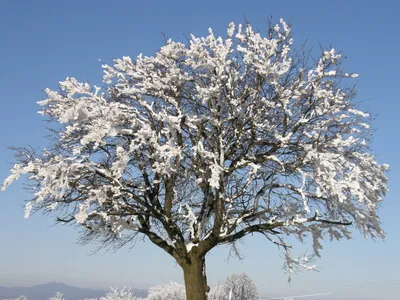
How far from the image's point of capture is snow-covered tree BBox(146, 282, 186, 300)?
49.3m

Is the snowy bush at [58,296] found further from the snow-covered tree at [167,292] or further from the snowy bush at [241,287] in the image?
the snow-covered tree at [167,292]

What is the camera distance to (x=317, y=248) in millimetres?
14422

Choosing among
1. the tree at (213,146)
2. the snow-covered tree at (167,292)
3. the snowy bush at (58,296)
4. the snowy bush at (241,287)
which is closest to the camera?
the tree at (213,146)

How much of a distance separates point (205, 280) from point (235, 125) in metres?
5.27

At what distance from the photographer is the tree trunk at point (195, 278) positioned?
1352 cm

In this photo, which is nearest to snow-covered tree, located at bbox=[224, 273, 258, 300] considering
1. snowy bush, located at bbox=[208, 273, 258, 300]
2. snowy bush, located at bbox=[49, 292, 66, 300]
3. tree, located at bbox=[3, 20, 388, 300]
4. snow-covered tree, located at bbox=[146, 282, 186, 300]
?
snowy bush, located at bbox=[208, 273, 258, 300]

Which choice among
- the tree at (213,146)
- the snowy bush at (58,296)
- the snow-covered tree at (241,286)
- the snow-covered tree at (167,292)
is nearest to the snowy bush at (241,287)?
the snow-covered tree at (241,286)

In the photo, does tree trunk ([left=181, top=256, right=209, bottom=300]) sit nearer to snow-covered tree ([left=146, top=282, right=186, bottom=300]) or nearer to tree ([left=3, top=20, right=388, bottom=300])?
tree ([left=3, top=20, right=388, bottom=300])

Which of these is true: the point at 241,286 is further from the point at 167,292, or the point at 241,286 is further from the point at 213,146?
the point at 213,146


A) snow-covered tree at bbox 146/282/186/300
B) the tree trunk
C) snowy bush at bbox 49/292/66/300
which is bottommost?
the tree trunk

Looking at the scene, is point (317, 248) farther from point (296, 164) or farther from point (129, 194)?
point (129, 194)

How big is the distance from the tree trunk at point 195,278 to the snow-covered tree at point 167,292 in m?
37.0

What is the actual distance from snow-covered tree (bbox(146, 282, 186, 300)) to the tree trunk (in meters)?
37.0

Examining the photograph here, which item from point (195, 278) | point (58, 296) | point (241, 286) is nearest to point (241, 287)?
point (241, 286)
